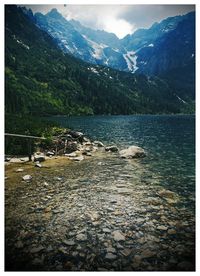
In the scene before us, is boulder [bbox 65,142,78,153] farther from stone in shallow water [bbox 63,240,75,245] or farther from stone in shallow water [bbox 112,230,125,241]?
stone in shallow water [bbox 63,240,75,245]

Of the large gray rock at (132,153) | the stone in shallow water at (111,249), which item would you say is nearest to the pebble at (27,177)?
the stone in shallow water at (111,249)

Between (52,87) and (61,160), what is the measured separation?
180159mm

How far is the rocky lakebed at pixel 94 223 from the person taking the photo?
5.94 metres

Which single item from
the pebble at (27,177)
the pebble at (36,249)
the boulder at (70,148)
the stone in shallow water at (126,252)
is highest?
the boulder at (70,148)

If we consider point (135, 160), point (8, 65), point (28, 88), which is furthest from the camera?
point (8, 65)

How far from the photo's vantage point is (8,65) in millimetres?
180375

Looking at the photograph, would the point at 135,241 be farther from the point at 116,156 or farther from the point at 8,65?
the point at 8,65

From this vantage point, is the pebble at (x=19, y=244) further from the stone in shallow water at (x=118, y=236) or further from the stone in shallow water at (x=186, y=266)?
the stone in shallow water at (x=186, y=266)

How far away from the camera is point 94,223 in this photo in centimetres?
799

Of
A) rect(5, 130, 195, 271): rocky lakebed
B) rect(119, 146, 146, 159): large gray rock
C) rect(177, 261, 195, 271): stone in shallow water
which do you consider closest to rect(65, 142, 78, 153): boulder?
rect(119, 146, 146, 159): large gray rock

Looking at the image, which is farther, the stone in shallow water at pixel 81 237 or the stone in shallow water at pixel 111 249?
the stone in shallow water at pixel 81 237

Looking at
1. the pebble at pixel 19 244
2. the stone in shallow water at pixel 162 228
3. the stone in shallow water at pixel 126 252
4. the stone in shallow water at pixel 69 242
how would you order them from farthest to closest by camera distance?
the stone in shallow water at pixel 162 228 → the stone in shallow water at pixel 69 242 → the pebble at pixel 19 244 → the stone in shallow water at pixel 126 252

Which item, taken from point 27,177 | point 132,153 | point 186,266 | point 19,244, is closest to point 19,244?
point 19,244
